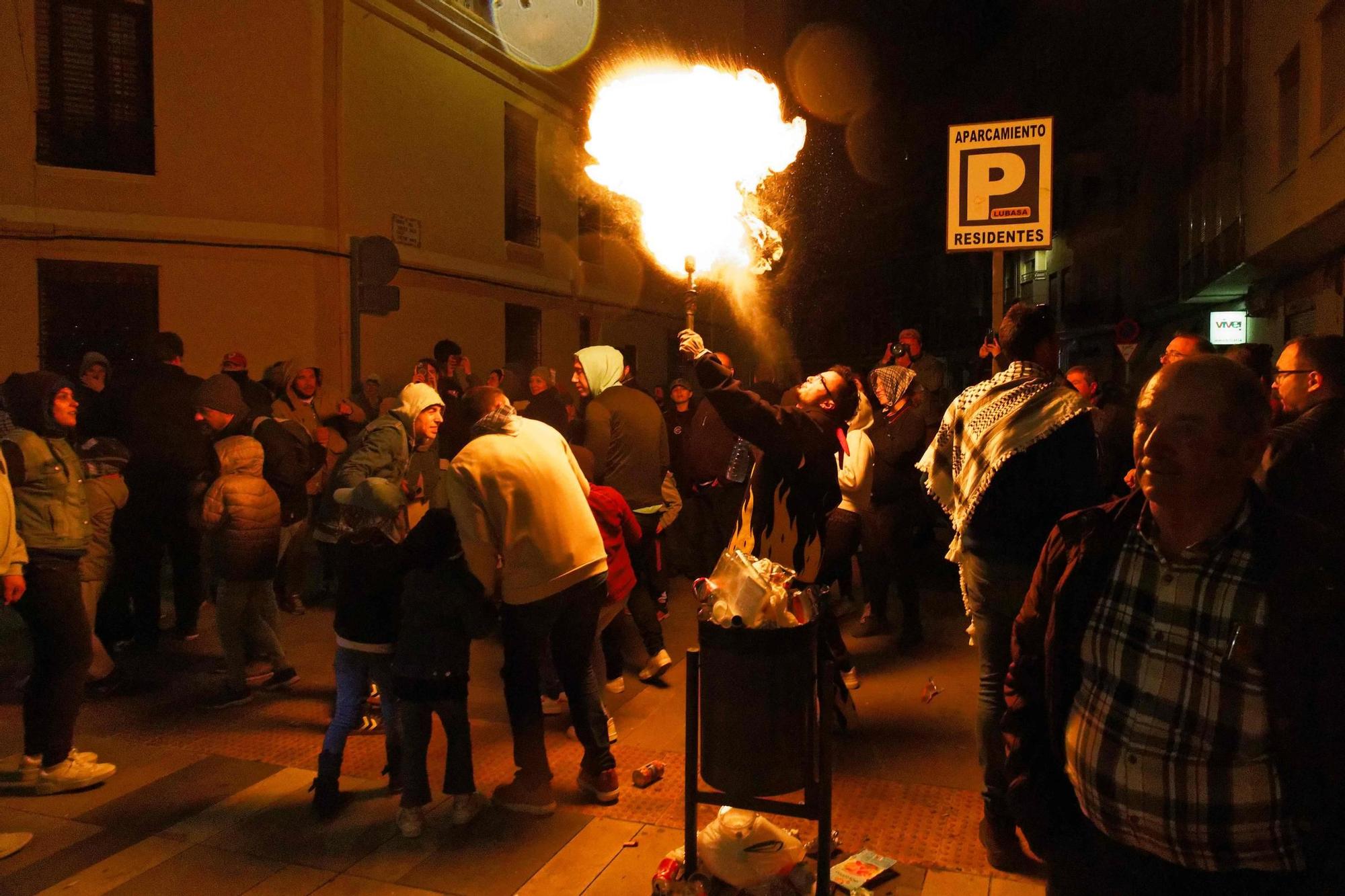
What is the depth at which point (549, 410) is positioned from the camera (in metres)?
7.76

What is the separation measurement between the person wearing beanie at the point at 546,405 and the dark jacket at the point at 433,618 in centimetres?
334

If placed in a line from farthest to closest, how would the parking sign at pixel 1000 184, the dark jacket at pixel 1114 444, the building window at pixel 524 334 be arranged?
the building window at pixel 524 334 < the dark jacket at pixel 1114 444 < the parking sign at pixel 1000 184

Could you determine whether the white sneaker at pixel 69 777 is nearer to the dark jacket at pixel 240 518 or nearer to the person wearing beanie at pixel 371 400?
the dark jacket at pixel 240 518

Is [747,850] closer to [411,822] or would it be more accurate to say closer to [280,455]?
[411,822]

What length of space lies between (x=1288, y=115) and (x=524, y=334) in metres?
13.5

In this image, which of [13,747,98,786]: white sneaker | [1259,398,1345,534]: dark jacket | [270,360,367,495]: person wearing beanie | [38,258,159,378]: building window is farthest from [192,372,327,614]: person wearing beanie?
[38,258,159,378]: building window

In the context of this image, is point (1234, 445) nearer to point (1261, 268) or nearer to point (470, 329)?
point (470, 329)

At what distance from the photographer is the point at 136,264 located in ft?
41.2

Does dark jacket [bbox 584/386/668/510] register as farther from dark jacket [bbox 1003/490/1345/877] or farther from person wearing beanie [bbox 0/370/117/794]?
dark jacket [bbox 1003/490/1345/877]

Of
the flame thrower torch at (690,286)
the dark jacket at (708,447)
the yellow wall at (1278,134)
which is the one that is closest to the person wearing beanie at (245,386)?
the dark jacket at (708,447)

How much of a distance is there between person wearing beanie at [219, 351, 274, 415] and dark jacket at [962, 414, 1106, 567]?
6.48m

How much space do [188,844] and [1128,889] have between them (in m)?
3.83

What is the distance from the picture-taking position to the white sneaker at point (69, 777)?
187 inches

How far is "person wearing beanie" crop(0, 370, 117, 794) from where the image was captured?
4.66 m
